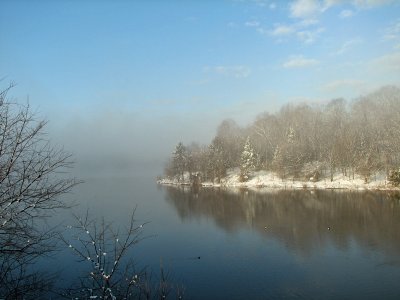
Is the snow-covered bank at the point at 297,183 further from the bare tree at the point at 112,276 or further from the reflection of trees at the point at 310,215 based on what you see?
the bare tree at the point at 112,276

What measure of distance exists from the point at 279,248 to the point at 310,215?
47.7 ft

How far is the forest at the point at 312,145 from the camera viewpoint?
68.8m

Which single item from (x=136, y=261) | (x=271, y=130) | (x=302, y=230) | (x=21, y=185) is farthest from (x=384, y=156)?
(x=21, y=185)

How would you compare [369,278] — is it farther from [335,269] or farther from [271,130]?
[271,130]

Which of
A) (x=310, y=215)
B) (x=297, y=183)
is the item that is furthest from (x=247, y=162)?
(x=310, y=215)

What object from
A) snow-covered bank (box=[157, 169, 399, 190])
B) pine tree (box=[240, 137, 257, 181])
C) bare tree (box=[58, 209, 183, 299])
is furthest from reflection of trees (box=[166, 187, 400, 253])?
pine tree (box=[240, 137, 257, 181])

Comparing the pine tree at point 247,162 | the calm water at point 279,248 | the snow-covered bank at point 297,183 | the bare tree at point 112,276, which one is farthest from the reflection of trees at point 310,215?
the pine tree at point 247,162

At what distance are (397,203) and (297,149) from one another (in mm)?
34383

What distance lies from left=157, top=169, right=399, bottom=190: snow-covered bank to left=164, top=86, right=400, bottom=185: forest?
1.18 m

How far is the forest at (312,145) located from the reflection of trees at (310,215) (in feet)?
44.7

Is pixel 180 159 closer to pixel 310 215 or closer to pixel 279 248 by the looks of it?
pixel 310 215

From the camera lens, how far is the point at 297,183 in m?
73.2

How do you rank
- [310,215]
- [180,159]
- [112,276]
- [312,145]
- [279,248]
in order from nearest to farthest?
[112,276]
[279,248]
[310,215]
[312,145]
[180,159]

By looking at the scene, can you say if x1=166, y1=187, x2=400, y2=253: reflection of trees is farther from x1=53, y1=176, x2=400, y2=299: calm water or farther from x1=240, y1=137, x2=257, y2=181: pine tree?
x1=240, y1=137, x2=257, y2=181: pine tree
